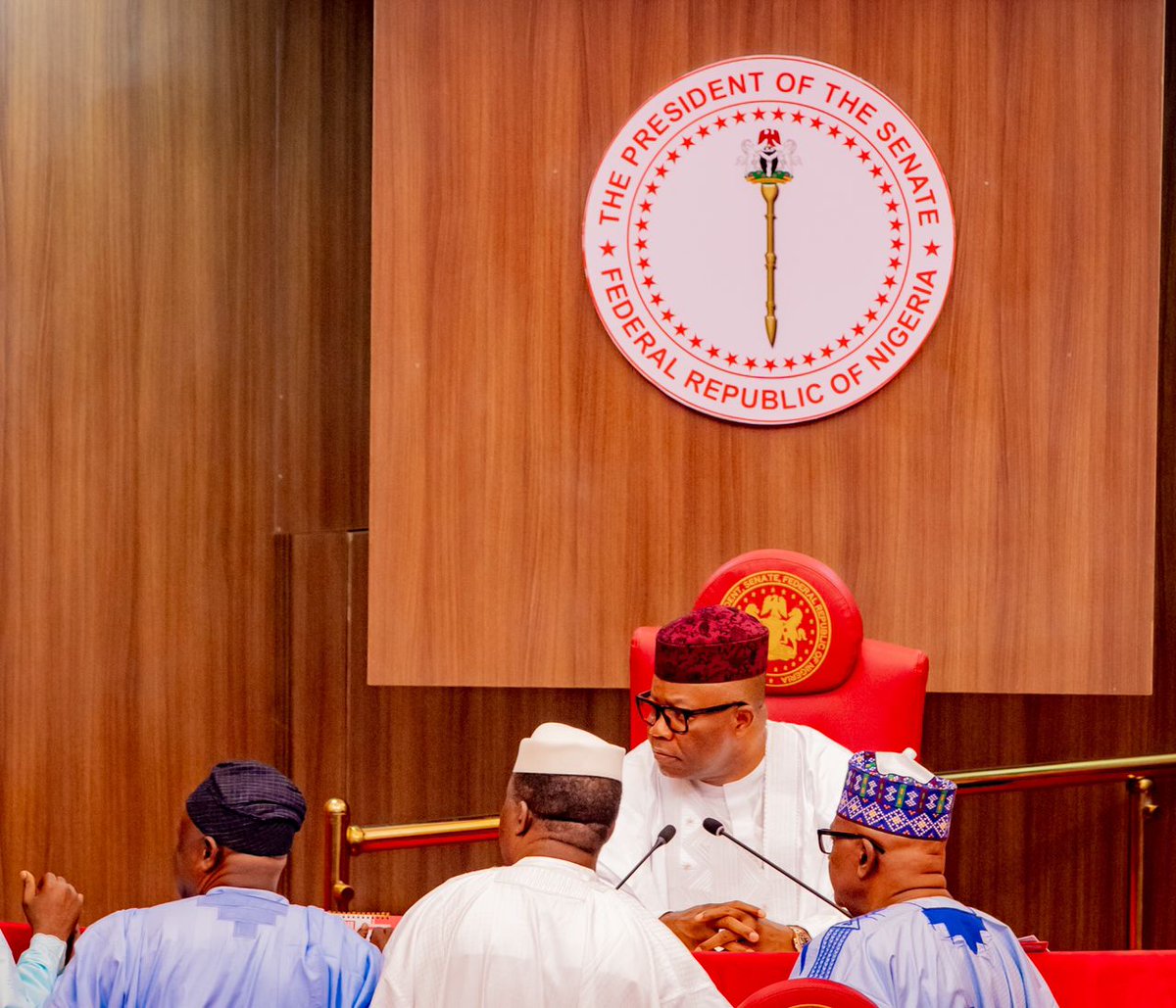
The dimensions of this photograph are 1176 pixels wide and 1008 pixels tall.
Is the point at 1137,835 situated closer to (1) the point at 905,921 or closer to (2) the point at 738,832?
(2) the point at 738,832

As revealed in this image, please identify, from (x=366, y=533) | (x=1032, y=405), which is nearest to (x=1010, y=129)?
(x=1032, y=405)

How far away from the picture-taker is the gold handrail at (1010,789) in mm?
3824

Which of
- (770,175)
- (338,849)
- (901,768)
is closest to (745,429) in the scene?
(770,175)

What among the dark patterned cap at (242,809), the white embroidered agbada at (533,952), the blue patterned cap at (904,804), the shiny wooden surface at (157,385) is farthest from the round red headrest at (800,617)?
the shiny wooden surface at (157,385)

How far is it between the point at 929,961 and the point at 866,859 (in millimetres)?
221

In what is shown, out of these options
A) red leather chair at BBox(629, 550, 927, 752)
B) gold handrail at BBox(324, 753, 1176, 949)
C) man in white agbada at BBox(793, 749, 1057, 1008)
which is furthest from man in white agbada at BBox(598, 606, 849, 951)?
man in white agbada at BBox(793, 749, 1057, 1008)

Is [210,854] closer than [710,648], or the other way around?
[210,854]

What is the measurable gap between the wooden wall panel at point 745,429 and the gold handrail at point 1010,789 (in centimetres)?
25

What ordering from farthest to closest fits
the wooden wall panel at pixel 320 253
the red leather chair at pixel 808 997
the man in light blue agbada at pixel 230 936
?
the wooden wall panel at pixel 320 253
the man in light blue agbada at pixel 230 936
the red leather chair at pixel 808 997

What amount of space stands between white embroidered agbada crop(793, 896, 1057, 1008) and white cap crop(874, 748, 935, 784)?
20cm

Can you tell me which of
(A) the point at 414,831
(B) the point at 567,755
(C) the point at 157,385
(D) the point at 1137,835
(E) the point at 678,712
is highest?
(C) the point at 157,385

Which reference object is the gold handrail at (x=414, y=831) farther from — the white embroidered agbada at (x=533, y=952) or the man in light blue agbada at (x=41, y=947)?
the white embroidered agbada at (x=533, y=952)

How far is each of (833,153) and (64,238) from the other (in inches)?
82.0

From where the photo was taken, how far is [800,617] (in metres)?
3.70
